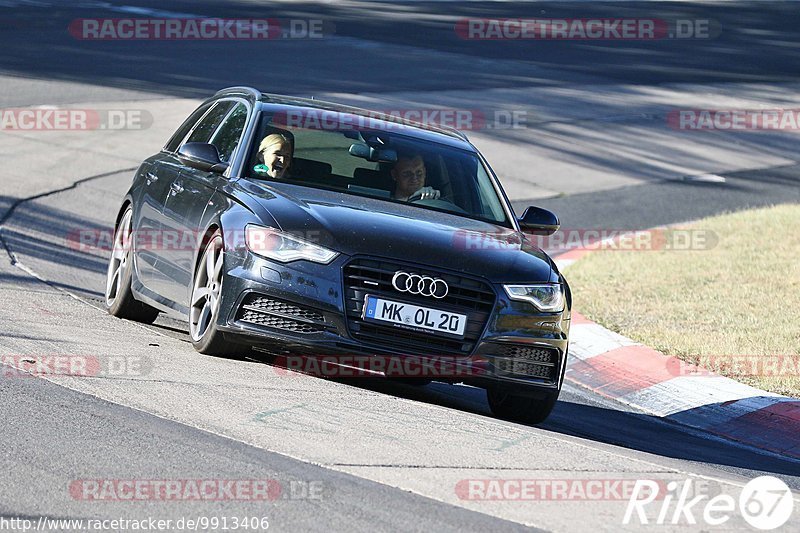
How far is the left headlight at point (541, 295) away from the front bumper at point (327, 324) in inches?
1.7

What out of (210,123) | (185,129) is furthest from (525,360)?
(185,129)

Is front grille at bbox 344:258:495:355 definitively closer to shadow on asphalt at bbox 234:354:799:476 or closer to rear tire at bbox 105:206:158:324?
shadow on asphalt at bbox 234:354:799:476

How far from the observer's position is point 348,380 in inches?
320

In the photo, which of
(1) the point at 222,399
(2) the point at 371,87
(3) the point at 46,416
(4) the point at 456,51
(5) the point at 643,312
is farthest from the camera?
(4) the point at 456,51

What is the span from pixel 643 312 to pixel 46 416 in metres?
6.85

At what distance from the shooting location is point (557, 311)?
7.77m

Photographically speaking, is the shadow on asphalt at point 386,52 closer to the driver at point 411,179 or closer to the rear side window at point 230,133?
the rear side window at point 230,133

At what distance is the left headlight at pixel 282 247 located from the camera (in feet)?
24.0

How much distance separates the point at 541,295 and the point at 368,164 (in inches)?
60.6

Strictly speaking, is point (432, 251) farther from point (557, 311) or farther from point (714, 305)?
point (714, 305)

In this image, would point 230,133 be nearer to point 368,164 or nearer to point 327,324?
point 368,164

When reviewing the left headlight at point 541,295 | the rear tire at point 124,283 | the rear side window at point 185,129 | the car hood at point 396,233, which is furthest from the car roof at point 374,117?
the left headlight at point 541,295

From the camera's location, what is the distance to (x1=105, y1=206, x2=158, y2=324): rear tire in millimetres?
9438

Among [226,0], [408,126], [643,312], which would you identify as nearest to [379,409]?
[408,126]
